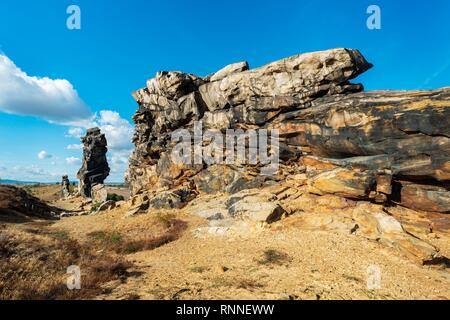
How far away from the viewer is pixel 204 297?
10.6 m

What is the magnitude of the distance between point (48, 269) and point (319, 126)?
23902 millimetres

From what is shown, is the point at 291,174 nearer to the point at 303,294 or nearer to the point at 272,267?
the point at 272,267

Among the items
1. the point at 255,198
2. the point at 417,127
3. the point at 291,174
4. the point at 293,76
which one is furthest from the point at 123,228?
the point at 417,127

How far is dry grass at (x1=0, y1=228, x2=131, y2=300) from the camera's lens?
10844mm

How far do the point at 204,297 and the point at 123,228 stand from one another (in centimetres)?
1578

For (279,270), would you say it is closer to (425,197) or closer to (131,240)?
(131,240)

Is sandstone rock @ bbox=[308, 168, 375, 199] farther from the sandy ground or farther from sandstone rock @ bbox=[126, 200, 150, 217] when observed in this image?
sandstone rock @ bbox=[126, 200, 150, 217]

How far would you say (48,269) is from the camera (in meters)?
13.3

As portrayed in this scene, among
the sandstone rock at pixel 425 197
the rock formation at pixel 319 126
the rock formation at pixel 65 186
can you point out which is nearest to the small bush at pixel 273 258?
the rock formation at pixel 319 126

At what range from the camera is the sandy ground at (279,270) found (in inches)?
436

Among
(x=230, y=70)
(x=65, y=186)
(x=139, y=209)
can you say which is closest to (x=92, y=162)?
(x=65, y=186)

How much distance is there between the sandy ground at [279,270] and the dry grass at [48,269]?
3.00 ft

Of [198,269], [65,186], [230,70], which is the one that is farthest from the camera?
[65,186]

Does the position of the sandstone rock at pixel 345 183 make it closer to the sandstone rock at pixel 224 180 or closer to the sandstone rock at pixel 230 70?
the sandstone rock at pixel 224 180
